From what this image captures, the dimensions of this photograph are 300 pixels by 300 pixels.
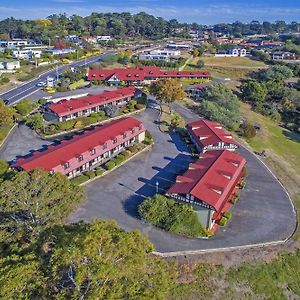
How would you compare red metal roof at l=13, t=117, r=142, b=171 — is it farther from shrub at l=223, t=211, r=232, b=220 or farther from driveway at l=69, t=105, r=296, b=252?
shrub at l=223, t=211, r=232, b=220

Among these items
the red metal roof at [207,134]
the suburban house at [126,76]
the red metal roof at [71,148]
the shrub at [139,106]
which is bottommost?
the red metal roof at [207,134]

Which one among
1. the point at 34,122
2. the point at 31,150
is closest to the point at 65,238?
the point at 31,150

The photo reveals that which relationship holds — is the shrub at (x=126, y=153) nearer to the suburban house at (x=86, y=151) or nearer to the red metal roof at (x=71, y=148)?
the suburban house at (x=86, y=151)

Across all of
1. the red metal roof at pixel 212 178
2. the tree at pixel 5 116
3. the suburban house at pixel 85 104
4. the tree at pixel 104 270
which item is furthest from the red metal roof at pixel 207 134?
the tree at pixel 104 270

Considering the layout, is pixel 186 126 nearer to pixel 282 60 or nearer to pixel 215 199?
pixel 215 199

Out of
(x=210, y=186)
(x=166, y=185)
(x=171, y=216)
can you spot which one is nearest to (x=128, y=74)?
(x=166, y=185)
